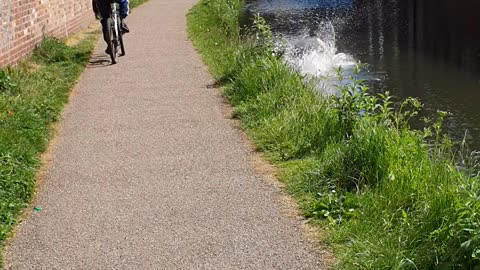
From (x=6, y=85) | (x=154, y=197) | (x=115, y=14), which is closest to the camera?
(x=154, y=197)

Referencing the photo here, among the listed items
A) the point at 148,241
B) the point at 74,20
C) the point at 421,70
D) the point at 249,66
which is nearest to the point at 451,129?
the point at 249,66

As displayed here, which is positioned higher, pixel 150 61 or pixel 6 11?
pixel 6 11

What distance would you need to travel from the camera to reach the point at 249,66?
970 centimetres

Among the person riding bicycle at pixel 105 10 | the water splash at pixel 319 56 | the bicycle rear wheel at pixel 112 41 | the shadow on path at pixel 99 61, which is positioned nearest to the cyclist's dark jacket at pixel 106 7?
the person riding bicycle at pixel 105 10

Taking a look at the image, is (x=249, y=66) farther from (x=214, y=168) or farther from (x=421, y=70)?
(x=421, y=70)

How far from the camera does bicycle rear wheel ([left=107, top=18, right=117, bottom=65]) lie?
11.3m

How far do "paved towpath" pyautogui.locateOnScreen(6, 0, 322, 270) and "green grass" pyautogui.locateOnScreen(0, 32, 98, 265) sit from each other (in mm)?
143

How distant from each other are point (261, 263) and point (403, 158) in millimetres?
1590

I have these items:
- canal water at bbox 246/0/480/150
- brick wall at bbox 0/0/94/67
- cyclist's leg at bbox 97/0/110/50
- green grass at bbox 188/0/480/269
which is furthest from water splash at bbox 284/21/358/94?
brick wall at bbox 0/0/94/67

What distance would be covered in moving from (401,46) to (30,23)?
26.6 feet

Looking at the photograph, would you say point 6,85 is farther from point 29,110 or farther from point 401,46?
point 401,46

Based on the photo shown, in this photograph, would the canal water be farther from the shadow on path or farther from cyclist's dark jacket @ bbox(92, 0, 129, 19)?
the shadow on path

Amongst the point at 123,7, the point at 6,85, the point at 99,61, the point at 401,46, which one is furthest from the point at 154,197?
the point at 401,46

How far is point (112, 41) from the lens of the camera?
11656mm
